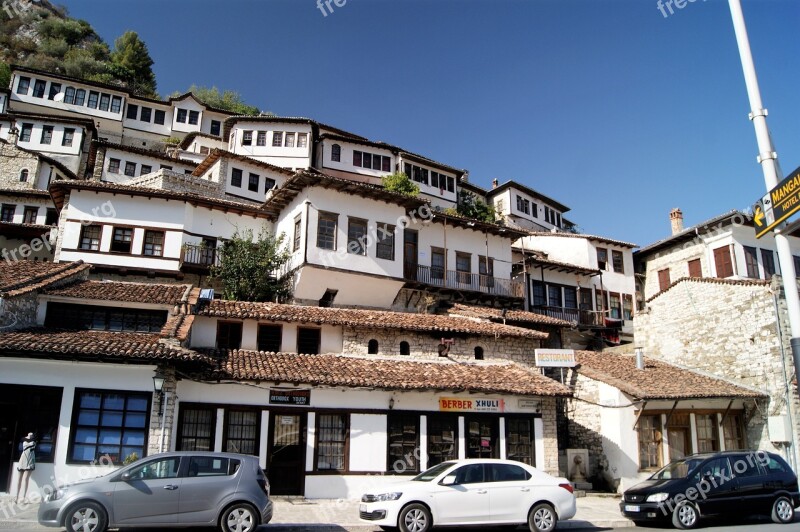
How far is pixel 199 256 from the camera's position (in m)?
28.7

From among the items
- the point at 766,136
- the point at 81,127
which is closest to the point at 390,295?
the point at 766,136

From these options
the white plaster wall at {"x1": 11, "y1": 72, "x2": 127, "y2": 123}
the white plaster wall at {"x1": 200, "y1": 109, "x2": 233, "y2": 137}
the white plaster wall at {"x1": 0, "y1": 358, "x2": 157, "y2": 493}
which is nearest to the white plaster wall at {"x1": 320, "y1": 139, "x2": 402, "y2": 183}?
the white plaster wall at {"x1": 200, "y1": 109, "x2": 233, "y2": 137}

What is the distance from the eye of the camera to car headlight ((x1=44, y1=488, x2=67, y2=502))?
33.8 ft

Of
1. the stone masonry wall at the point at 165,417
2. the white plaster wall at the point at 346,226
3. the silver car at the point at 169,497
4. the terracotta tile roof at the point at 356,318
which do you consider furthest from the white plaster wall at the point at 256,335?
the silver car at the point at 169,497

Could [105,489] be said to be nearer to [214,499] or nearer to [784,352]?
[214,499]

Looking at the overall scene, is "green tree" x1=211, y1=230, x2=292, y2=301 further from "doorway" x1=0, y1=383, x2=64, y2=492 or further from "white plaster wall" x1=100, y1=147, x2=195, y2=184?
"white plaster wall" x1=100, y1=147, x2=195, y2=184

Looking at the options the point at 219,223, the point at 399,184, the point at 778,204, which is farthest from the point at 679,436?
the point at 399,184

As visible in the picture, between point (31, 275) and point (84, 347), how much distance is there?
6.02 meters

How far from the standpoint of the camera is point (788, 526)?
12867mm

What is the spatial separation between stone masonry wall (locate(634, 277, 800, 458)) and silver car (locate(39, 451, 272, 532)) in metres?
20.4

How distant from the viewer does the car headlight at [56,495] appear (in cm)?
1030

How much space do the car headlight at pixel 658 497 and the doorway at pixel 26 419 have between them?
1451cm

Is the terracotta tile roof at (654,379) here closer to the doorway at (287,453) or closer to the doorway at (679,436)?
the doorway at (679,436)

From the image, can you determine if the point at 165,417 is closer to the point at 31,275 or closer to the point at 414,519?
the point at 414,519
